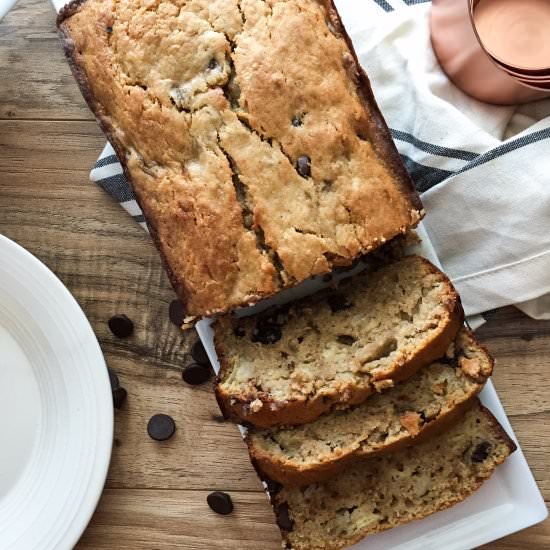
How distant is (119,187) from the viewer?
7.64 ft

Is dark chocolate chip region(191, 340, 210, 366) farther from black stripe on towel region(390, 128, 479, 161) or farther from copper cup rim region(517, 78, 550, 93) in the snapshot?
copper cup rim region(517, 78, 550, 93)

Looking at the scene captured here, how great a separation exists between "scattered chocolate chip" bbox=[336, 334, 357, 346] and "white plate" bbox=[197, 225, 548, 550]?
162 millimetres

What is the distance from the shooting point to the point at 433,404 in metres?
2.07

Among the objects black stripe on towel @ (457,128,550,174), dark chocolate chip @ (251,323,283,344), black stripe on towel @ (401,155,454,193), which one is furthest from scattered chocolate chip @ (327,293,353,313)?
black stripe on towel @ (457,128,550,174)

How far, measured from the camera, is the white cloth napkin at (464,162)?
85.7 inches

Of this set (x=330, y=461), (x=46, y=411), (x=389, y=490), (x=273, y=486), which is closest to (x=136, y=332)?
(x=46, y=411)

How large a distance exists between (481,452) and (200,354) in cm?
83

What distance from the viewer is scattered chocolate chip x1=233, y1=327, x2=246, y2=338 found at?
2129mm

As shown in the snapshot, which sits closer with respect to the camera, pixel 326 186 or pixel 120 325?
pixel 326 186


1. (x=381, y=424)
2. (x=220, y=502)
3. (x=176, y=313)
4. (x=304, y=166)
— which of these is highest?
(x=304, y=166)

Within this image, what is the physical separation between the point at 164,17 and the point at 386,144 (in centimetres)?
A: 64

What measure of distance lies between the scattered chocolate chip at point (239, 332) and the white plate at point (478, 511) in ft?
0.18

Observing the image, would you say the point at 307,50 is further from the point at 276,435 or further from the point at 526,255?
the point at 276,435

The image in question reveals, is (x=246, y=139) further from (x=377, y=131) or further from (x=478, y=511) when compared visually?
(x=478, y=511)
